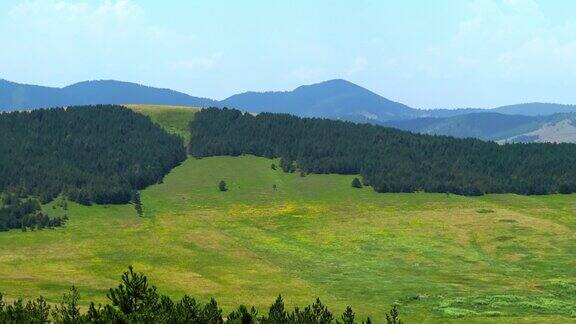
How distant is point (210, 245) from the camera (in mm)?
143625

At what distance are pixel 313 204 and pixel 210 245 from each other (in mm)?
56208

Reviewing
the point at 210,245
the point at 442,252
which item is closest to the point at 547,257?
the point at 442,252

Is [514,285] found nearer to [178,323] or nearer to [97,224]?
[178,323]

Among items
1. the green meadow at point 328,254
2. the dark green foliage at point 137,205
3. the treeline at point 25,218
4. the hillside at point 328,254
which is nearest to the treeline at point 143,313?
the green meadow at point 328,254

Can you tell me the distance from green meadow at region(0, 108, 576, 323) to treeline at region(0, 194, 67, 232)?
449 centimetres

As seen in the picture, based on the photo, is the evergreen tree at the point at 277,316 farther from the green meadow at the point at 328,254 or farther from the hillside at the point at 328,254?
the hillside at the point at 328,254

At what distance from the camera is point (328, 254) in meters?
136

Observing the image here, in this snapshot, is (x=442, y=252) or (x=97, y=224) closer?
(x=442, y=252)

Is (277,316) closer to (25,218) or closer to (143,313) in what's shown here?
(143,313)

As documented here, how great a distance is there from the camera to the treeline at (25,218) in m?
161

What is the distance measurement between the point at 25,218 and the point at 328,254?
81155 millimetres

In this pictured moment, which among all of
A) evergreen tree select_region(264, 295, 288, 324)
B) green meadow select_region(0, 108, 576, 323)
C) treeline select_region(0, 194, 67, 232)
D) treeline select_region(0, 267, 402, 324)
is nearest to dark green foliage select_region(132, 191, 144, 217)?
green meadow select_region(0, 108, 576, 323)

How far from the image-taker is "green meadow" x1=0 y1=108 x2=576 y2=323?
98.0 m

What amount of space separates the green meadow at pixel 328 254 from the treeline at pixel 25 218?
4491 millimetres
